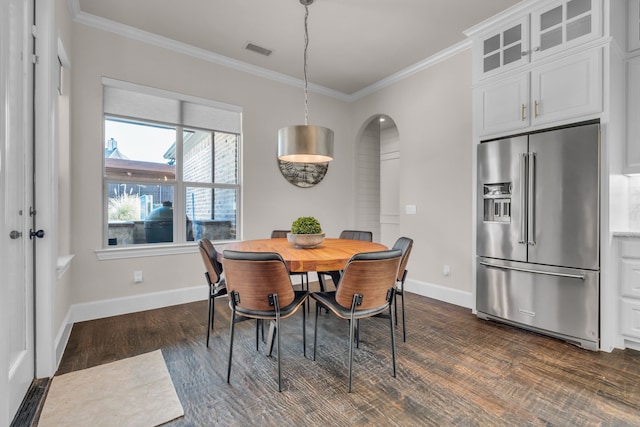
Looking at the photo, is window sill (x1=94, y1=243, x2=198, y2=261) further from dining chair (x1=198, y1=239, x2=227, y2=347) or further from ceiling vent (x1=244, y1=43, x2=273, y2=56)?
ceiling vent (x1=244, y1=43, x2=273, y2=56)

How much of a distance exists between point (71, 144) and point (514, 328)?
4.55 m

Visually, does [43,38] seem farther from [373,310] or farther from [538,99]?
[538,99]

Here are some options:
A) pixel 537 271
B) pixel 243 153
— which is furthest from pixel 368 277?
pixel 243 153

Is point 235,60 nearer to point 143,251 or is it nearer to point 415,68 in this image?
point 415,68

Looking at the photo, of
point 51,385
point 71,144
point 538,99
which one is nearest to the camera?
point 51,385

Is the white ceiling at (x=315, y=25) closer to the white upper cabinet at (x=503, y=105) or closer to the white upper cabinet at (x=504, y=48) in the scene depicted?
the white upper cabinet at (x=504, y=48)

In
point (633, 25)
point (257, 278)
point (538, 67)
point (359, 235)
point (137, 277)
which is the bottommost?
point (137, 277)

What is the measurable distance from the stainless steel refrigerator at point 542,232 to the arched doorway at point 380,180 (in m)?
2.54

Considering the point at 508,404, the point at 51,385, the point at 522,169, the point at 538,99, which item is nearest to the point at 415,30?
the point at 538,99

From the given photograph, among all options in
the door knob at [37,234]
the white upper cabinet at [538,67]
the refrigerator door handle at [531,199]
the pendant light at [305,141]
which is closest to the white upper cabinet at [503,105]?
the white upper cabinet at [538,67]

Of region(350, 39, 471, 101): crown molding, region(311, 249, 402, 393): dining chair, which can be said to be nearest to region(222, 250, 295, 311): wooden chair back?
region(311, 249, 402, 393): dining chair

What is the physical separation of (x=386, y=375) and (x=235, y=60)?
12.7ft

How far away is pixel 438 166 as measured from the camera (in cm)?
383

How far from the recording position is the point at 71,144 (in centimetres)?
294
